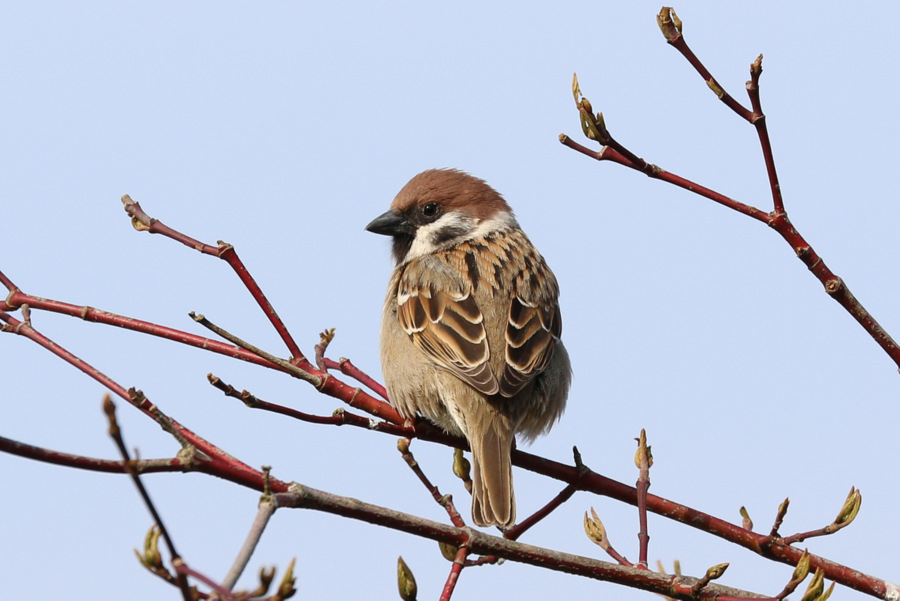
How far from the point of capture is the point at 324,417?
3863mm

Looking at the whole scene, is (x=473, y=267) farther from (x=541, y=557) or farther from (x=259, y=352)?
(x=541, y=557)

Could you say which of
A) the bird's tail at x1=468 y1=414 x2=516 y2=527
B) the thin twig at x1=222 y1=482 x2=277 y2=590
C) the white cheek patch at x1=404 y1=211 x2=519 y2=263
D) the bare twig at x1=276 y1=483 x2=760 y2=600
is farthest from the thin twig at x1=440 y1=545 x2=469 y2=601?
the white cheek patch at x1=404 y1=211 x2=519 y2=263

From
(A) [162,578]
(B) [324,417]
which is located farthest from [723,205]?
(A) [162,578]

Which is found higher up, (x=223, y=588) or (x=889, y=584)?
(x=889, y=584)

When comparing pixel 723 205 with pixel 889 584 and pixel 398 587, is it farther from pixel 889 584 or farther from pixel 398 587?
pixel 398 587

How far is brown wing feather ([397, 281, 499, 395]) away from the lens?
519 centimetres

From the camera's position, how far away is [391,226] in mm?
6539

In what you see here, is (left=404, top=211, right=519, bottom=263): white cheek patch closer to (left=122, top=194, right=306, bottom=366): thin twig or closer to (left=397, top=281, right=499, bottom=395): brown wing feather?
(left=397, top=281, right=499, bottom=395): brown wing feather

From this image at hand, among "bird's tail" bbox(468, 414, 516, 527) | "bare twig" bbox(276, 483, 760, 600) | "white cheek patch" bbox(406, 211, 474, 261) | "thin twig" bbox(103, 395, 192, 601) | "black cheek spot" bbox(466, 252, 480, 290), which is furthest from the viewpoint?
"white cheek patch" bbox(406, 211, 474, 261)

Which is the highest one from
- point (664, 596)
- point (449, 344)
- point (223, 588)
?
point (449, 344)

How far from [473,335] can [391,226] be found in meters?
1.37

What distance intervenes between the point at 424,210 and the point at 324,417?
2958mm

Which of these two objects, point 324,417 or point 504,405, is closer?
point 324,417

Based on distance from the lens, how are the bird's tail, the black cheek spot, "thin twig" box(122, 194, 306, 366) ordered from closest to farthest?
"thin twig" box(122, 194, 306, 366)
the bird's tail
the black cheek spot
